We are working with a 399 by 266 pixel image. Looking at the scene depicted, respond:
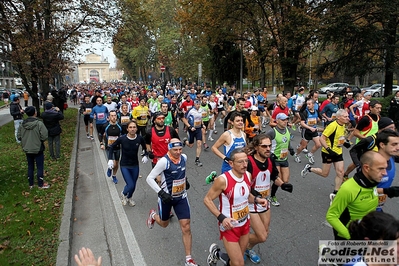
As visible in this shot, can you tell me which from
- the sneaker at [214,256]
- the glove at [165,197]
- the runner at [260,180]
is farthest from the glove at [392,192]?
the glove at [165,197]

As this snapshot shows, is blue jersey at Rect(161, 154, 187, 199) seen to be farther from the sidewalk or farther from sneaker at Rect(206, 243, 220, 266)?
the sidewalk

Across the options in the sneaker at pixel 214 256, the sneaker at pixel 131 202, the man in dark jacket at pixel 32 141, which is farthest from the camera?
the man in dark jacket at pixel 32 141

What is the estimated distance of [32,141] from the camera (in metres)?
7.02

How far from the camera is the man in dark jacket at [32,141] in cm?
700

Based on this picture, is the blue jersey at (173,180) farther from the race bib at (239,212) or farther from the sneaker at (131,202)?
the sneaker at (131,202)

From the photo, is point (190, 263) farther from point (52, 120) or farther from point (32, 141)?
point (52, 120)

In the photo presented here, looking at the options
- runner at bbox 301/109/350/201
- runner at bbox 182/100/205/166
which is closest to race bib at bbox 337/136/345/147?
runner at bbox 301/109/350/201

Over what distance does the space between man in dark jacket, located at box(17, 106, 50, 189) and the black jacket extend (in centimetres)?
204

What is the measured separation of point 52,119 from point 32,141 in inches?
99.8

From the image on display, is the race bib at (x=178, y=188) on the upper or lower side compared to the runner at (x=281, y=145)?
lower

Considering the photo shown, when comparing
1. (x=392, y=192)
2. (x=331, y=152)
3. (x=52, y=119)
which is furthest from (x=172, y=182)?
(x=52, y=119)

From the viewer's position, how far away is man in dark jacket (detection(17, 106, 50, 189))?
275 inches

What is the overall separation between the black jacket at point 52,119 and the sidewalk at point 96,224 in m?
1.62

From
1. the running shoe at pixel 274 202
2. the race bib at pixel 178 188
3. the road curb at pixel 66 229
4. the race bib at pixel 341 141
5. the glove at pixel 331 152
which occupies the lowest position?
the road curb at pixel 66 229
